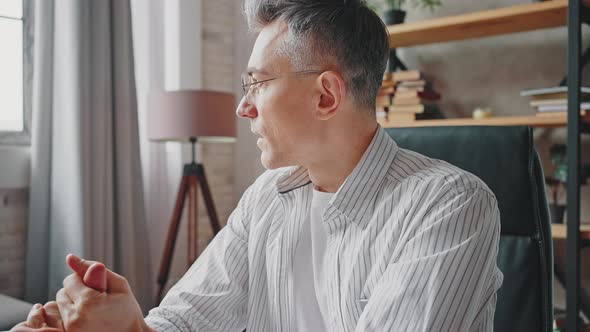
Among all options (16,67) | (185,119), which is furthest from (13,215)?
(185,119)

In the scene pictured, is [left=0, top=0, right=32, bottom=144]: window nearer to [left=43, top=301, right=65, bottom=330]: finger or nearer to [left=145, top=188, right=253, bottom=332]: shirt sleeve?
[left=145, top=188, right=253, bottom=332]: shirt sleeve

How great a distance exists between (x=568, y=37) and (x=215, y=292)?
1.70 m

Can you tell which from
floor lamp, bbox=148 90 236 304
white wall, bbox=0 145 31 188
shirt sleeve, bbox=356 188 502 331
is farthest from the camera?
floor lamp, bbox=148 90 236 304

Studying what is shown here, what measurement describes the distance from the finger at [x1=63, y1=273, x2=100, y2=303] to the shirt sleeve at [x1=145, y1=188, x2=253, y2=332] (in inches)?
9.9

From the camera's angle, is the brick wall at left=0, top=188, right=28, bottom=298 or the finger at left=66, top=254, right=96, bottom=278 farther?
the brick wall at left=0, top=188, right=28, bottom=298

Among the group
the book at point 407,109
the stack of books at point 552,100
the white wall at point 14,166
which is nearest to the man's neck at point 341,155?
the stack of books at point 552,100

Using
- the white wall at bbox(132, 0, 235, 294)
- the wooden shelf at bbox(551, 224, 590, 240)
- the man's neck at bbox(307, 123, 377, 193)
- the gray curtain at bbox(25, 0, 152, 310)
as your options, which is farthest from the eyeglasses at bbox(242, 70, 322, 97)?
the white wall at bbox(132, 0, 235, 294)

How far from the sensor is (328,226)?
1076mm

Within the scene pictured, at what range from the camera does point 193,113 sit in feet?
9.07

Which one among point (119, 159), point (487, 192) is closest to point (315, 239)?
point (487, 192)

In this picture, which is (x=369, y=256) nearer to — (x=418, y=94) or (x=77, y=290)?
(x=77, y=290)

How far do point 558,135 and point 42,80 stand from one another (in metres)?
2.48

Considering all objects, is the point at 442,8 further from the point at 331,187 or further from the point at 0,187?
the point at 0,187

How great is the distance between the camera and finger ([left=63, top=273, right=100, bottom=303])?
2.76 feet
